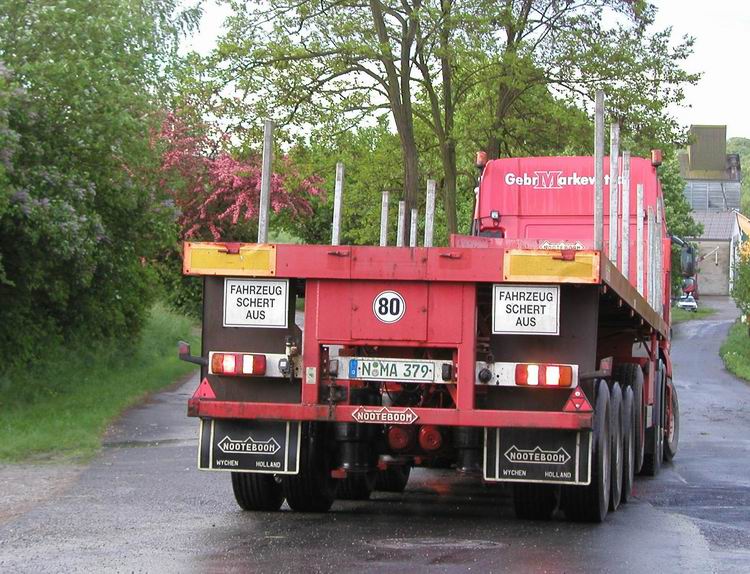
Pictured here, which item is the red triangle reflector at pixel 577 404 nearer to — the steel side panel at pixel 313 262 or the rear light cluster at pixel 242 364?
the steel side panel at pixel 313 262

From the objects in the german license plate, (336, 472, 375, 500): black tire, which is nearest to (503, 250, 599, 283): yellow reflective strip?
the german license plate

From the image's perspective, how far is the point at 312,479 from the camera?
36.6ft

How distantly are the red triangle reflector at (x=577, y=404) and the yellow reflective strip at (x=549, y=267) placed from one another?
803mm

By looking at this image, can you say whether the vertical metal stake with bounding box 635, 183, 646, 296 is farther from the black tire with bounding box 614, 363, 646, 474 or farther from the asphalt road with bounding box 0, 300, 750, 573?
the asphalt road with bounding box 0, 300, 750, 573

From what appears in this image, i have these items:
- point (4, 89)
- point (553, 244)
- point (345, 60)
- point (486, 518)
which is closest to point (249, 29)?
point (345, 60)

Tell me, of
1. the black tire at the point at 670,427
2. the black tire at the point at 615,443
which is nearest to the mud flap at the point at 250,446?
the black tire at the point at 615,443

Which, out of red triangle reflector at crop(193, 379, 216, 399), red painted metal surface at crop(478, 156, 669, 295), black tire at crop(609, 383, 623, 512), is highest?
red painted metal surface at crop(478, 156, 669, 295)

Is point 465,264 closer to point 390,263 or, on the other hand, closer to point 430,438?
point 390,263

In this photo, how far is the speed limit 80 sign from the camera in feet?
32.9

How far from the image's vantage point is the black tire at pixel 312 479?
36.0 ft

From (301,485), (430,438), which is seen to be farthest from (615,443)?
(301,485)

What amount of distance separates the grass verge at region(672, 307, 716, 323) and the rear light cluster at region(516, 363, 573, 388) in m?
69.8

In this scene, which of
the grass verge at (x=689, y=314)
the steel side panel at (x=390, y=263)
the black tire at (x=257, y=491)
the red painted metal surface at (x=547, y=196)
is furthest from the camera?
the grass verge at (x=689, y=314)

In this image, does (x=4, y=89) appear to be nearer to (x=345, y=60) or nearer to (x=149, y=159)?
(x=149, y=159)
